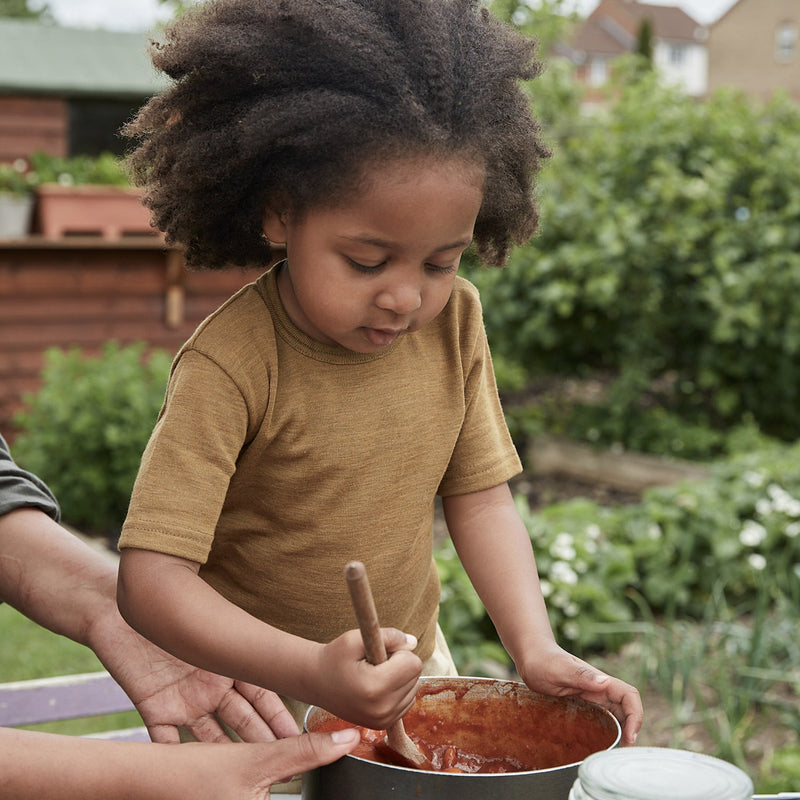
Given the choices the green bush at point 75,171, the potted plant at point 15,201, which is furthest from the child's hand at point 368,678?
the green bush at point 75,171

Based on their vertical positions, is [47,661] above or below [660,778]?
below

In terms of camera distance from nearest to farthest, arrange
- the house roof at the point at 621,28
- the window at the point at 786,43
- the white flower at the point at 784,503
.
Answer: the white flower at the point at 784,503 < the window at the point at 786,43 < the house roof at the point at 621,28

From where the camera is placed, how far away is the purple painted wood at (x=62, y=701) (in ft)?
6.64

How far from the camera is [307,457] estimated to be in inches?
52.8

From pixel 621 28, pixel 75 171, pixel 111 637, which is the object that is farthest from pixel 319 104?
pixel 621 28

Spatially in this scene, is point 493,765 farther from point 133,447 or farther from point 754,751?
point 133,447

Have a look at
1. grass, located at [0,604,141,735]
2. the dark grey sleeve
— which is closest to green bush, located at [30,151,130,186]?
grass, located at [0,604,141,735]

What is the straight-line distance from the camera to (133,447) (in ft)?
15.5

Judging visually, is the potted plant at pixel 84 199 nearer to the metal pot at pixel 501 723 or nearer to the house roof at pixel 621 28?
the metal pot at pixel 501 723

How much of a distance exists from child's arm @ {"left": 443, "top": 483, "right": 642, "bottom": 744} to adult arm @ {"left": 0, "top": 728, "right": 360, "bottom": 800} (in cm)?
36

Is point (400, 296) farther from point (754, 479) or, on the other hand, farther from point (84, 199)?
point (84, 199)

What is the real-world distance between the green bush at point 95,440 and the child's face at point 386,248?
138 inches

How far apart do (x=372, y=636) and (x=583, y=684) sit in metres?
0.41

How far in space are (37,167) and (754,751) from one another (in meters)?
5.25
